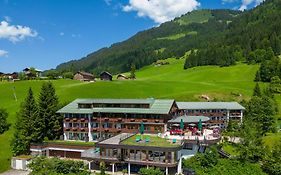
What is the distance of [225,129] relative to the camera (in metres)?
82.8

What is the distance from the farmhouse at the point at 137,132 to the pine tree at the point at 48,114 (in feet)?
5.74

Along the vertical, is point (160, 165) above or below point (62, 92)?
below

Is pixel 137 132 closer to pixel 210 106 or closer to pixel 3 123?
pixel 210 106

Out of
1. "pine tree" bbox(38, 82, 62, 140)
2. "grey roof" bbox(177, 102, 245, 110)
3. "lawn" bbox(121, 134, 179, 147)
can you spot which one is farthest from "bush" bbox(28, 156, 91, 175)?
"grey roof" bbox(177, 102, 245, 110)

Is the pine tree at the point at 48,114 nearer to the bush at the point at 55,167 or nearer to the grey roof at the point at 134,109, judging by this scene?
the grey roof at the point at 134,109

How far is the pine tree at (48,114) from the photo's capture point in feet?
244

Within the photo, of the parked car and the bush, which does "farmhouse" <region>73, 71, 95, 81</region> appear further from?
the bush

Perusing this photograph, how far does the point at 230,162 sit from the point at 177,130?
12.2m

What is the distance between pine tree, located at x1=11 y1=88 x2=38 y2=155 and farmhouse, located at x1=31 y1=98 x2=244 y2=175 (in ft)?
5.76

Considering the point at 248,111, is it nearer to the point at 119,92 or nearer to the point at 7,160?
the point at 119,92

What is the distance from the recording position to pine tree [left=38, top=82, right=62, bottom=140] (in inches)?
2931

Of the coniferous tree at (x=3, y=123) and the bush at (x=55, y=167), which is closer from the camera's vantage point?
the bush at (x=55, y=167)

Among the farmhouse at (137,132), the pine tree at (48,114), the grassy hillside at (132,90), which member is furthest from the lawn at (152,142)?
the grassy hillside at (132,90)

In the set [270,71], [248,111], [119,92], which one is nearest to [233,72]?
[270,71]
